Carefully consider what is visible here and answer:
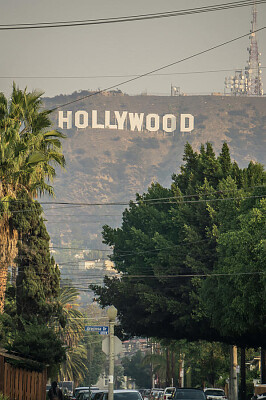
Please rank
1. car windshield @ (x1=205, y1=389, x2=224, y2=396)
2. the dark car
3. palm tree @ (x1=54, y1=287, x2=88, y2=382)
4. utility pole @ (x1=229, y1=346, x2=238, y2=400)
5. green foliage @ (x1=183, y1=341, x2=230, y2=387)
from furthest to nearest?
palm tree @ (x1=54, y1=287, x2=88, y2=382) < green foliage @ (x1=183, y1=341, x2=230, y2=387) < car windshield @ (x1=205, y1=389, x2=224, y2=396) < utility pole @ (x1=229, y1=346, x2=238, y2=400) < the dark car

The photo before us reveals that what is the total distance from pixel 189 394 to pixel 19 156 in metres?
13.7

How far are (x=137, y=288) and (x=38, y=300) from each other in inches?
846

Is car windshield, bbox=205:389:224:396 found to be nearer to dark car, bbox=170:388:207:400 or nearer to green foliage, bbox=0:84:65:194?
dark car, bbox=170:388:207:400

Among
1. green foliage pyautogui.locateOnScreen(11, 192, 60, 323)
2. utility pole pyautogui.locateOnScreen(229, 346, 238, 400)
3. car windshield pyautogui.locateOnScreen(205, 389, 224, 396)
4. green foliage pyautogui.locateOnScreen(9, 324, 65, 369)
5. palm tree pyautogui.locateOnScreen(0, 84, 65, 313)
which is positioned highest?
palm tree pyautogui.locateOnScreen(0, 84, 65, 313)

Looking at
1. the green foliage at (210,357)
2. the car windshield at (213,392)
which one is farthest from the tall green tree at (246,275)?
the green foliage at (210,357)

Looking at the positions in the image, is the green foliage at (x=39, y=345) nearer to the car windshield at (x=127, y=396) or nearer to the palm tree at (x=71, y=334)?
the car windshield at (x=127, y=396)

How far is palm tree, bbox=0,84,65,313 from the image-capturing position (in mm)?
35656

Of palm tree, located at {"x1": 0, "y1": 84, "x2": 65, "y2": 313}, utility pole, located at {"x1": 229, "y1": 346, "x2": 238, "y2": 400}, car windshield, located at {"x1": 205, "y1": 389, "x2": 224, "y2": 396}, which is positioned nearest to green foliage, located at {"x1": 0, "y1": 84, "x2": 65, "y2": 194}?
palm tree, located at {"x1": 0, "y1": 84, "x2": 65, "y2": 313}

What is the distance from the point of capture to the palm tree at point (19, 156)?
117 feet

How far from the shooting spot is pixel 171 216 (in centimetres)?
6400

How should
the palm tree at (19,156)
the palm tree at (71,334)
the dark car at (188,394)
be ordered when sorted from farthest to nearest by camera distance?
1. the palm tree at (71,334)
2. the dark car at (188,394)
3. the palm tree at (19,156)

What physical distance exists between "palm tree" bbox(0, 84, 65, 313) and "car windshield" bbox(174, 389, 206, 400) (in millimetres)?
9196

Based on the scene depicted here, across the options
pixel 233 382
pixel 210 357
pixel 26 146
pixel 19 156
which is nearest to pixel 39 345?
pixel 19 156

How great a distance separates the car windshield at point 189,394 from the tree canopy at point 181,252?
1216 centimetres
